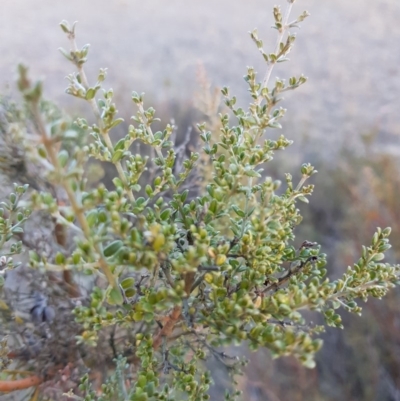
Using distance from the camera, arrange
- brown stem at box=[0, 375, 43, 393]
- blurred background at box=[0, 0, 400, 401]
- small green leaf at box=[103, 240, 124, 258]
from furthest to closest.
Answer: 1. blurred background at box=[0, 0, 400, 401]
2. brown stem at box=[0, 375, 43, 393]
3. small green leaf at box=[103, 240, 124, 258]

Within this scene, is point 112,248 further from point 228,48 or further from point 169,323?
point 228,48

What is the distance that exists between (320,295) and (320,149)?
2.91m

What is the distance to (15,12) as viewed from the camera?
3889 millimetres

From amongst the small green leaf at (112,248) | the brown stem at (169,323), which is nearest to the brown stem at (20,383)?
the brown stem at (169,323)

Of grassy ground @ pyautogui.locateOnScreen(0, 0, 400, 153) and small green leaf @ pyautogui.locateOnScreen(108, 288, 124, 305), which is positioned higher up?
grassy ground @ pyautogui.locateOnScreen(0, 0, 400, 153)

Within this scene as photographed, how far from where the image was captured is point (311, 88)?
398cm

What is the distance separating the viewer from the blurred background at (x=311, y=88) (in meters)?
1.48

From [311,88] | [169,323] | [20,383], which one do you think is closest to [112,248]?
[169,323]

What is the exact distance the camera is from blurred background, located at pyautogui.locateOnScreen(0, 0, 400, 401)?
4.87 feet

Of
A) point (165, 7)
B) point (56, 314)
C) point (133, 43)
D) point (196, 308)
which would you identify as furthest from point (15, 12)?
point (196, 308)

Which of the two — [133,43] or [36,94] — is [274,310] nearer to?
[36,94]

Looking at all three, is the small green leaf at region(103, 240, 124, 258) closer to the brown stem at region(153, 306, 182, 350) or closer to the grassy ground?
the brown stem at region(153, 306, 182, 350)

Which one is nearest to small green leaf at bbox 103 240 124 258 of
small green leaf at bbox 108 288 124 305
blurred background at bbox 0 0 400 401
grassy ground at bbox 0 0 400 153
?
small green leaf at bbox 108 288 124 305

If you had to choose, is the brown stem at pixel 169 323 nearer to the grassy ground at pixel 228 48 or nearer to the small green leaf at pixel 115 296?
the small green leaf at pixel 115 296
